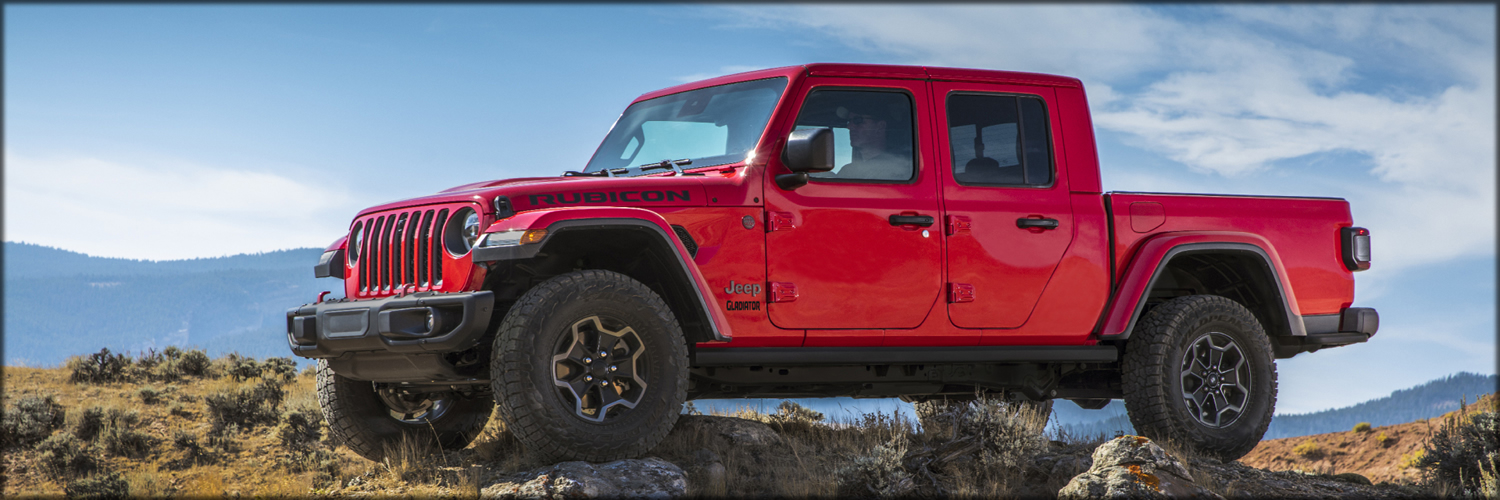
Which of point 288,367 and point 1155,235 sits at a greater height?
point 1155,235

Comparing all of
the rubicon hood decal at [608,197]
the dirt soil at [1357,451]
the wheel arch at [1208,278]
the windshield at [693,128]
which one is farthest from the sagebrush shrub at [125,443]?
the dirt soil at [1357,451]

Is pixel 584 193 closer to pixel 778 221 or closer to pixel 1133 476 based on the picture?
pixel 778 221

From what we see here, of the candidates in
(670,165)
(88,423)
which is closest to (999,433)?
(670,165)

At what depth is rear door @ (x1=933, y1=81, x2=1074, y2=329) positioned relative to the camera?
6.04 meters

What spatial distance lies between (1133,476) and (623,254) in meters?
2.88

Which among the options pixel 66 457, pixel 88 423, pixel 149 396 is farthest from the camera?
pixel 149 396

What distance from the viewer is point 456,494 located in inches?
201

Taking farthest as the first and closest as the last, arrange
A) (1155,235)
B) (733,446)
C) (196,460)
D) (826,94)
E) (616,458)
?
(196,460)
(1155,235)
(733,446)
(826,94)
(616,458)

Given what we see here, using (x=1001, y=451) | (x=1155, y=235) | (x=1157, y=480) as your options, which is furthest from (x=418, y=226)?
(x=1155, y=235)

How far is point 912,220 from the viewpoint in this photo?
581cm

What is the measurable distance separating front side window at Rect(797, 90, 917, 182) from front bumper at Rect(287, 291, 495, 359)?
6.76ft

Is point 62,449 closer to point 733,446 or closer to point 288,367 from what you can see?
point 288,367

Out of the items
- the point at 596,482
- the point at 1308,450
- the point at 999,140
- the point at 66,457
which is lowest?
the point at 1308,450

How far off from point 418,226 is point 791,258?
1.89m
